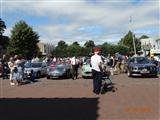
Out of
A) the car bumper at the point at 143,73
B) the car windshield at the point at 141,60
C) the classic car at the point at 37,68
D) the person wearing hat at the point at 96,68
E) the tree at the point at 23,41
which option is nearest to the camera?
the person wearing hat at the point at 96,68

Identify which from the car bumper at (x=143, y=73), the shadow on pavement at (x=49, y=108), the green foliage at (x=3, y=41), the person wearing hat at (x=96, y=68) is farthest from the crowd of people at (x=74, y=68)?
the green foliage at (x=3, y=41)

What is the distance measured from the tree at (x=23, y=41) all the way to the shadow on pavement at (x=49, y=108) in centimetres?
6372

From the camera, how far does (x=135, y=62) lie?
28672 millimetres

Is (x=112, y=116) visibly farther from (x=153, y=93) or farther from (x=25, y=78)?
(x=25, y=78)

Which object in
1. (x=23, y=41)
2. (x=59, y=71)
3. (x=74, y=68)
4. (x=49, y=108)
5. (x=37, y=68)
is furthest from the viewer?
(x=23, y=41)

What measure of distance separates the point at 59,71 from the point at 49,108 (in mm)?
15750

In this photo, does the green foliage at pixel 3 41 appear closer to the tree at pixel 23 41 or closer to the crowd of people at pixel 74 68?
the tree at pixel 23 41

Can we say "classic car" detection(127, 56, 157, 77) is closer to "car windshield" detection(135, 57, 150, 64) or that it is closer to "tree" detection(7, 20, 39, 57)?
"car windshield" detection(135, 57, 150, 64)

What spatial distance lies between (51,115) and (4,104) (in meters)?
3.10

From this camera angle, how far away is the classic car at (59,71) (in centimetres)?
2872

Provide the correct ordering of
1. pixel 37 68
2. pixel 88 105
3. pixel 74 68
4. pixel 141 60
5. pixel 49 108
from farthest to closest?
pixel 37 68 < pixel 141 60 < pixel 74 68 < pixel 88 105 < pixel 49 108

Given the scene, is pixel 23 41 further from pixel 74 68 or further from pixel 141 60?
pixel 74 68

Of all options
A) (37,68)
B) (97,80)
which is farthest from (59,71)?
(97,80)

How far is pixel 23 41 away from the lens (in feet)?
262
